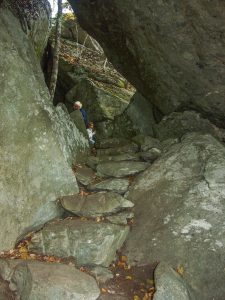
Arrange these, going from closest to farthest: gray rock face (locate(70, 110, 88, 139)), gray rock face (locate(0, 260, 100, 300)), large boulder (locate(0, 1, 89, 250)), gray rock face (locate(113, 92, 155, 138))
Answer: gray rock face (locate(0, 260, 100, 300)), large boulder (locate(0, 1, 89, 250)), gray rock face (locate(70, 110, 88, 139)), gray rock face (locate(113, 92, 155, 138))

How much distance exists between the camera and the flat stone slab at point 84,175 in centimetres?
908

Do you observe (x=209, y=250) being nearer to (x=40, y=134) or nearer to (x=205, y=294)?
(x=205, y=294)

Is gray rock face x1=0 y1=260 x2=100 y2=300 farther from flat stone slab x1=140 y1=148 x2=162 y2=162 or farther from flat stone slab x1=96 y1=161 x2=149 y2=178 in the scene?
flat stone slab x1=140 y1=148 x2=162 y2=162

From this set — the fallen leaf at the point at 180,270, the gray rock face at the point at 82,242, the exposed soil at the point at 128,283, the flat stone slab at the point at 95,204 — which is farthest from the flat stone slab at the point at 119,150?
the fallen leaf at the point at 180,270

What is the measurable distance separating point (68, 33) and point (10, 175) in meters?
16.7

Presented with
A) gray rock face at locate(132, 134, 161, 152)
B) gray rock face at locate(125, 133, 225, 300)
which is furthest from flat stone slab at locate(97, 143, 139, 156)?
gray rock face at locate(125, 133, 225, 300)

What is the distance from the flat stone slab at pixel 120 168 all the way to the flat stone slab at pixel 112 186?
0.36m

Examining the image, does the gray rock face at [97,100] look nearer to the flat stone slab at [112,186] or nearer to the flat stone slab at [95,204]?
the flat stone slab at [112,186]

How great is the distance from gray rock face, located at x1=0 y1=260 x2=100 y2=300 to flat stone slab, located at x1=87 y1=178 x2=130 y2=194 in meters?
2.48

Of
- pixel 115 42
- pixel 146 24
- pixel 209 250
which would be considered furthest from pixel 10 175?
pixel 115 42

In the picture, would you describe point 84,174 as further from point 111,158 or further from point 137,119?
point 137,119

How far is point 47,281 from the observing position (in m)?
6.11

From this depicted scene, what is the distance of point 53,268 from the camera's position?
21.4 feet

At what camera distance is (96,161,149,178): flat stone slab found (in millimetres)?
9398
